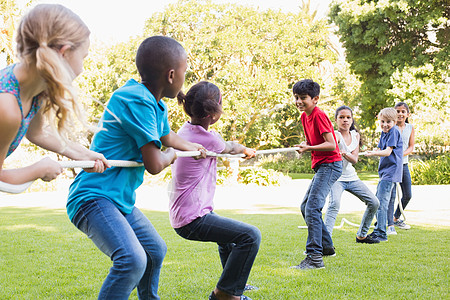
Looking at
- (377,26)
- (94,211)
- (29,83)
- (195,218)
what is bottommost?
(195,218)

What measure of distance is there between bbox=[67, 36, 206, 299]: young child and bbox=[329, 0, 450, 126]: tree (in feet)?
65.7

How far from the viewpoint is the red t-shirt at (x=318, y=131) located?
526 centimetres

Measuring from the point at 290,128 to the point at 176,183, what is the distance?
987 inches

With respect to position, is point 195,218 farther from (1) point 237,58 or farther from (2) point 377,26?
(2) point 377,26

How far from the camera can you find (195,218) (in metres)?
3.71

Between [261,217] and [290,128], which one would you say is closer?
[261,217]

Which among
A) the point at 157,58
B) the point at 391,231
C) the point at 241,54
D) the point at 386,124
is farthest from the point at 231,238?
the point at 241,54

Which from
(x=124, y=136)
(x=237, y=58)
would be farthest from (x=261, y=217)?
(x=237, y=58)

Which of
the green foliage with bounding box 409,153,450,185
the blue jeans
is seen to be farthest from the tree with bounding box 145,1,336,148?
the blue jeans

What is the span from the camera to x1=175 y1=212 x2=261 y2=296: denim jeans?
3.70 m

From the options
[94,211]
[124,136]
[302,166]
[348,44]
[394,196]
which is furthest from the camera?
[302,166]

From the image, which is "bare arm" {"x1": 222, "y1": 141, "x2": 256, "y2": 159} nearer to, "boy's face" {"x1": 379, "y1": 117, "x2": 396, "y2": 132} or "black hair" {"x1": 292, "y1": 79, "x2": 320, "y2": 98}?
"black hair" {"x1": 292, "y1": 79, "x2": 320, "y2": 98}

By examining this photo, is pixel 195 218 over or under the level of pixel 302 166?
over

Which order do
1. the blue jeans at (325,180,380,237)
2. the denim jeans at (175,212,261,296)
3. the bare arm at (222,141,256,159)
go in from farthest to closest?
the blue jeans at (325,180,380,237), the bare arm at (222,141,256,159), the denim jeans at (175,212,261,296)
